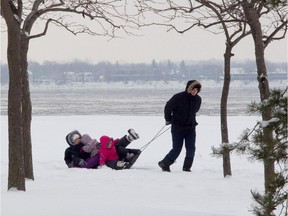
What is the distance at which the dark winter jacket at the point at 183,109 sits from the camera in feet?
39.3

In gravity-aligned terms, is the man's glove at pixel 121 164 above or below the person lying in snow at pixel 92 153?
below

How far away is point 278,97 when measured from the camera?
16.0ft

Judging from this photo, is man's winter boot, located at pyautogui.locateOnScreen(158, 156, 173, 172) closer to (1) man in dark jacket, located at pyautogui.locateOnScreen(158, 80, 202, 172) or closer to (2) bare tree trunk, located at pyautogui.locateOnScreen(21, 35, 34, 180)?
(1) man in dark jacket, located at pyautogui.locateOnScreen(158, 80, 202, 172)

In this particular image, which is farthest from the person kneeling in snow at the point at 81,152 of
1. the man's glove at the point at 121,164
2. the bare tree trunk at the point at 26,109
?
the bare tree trunk at the point at 26,109

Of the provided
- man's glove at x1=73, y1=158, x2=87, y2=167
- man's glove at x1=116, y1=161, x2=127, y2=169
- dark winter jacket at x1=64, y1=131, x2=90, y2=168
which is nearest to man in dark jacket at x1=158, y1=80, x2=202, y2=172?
man's glove at x1=116, y1=161, x2=127, y2=169

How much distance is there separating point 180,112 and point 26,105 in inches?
123

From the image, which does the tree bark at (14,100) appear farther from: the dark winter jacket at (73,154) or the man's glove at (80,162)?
the dark winter jacket at (73,154)

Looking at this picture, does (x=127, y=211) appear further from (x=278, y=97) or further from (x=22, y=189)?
(x=22, y=189)

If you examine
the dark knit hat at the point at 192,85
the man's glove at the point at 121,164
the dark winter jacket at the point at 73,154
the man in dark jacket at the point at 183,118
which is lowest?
the man's glove at the point at 121,164

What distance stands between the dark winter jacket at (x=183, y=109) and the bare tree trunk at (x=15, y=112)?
4175mm

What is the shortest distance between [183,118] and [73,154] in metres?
2.28

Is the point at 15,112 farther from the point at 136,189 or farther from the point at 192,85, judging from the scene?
the point at 192,85

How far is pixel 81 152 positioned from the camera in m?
12.7

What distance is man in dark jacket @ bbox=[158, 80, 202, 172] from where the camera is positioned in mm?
12008
